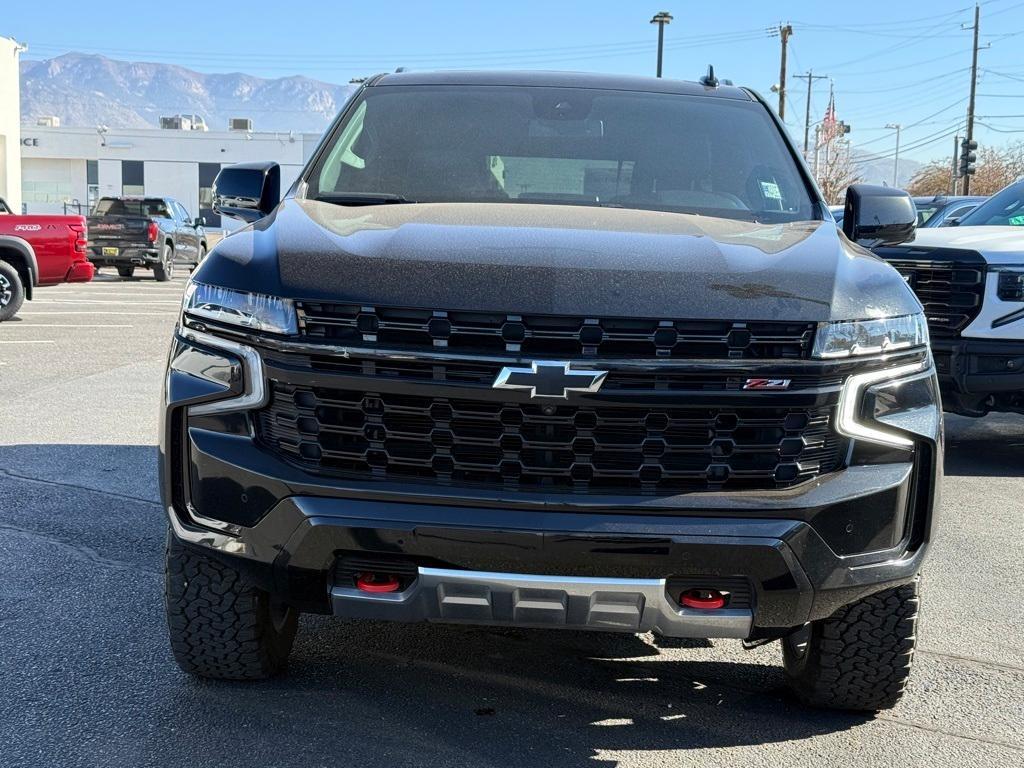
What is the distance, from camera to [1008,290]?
7.17 m

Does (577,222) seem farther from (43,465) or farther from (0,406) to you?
(0,406)

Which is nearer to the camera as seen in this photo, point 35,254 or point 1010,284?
point 1010,284

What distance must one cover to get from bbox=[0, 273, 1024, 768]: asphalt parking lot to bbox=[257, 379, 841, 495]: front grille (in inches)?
31.1

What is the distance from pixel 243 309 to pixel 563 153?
1700mm

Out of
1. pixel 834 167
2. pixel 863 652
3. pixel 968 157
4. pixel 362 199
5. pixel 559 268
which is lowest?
pixel 863 652

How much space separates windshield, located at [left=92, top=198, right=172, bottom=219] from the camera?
2673 cm

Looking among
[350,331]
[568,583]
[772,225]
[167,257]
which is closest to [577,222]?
[772,225]

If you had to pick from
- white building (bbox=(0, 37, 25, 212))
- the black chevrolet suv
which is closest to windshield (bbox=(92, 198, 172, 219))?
white building (bbox=(0, 37, 25, 212))

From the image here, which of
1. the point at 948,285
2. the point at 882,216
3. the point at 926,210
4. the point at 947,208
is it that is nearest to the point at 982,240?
the point at 948,285

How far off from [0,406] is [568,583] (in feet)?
23.3

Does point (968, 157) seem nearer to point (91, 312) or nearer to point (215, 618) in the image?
point (91, 312)

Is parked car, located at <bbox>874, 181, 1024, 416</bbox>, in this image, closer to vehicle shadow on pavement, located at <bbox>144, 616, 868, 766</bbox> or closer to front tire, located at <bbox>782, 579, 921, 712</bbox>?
vehicle shadow on pavement, located at <bbox>144, 616, 868, 766</bbox>

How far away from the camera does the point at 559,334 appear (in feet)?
9.46

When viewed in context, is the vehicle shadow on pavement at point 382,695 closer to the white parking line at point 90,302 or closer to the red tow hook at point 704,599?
the red tow hook at point 704,599
